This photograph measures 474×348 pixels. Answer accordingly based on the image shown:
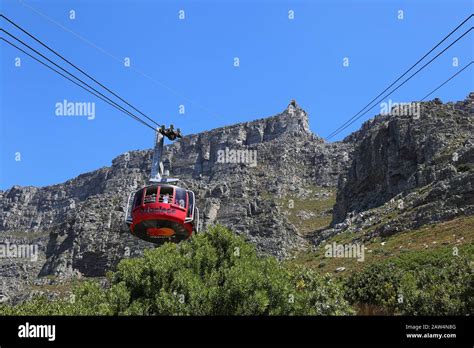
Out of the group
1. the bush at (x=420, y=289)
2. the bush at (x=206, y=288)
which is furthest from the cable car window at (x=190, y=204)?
the bush at (x=420, y=289)

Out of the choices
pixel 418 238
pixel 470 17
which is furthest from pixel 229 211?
pixel 470 17

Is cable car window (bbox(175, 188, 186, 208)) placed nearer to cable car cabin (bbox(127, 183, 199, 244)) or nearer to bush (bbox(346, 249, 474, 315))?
cable car cabin (bbox(127, 183, 199, 244))

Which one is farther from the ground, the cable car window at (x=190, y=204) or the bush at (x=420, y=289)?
the cable car window at (x=190, y=204)

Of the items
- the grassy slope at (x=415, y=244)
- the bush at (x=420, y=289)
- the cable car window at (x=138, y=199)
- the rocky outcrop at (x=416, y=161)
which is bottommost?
the bush at (x=420, y=289)

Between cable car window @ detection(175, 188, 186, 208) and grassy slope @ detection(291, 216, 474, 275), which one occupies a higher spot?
cable car window @ detection(175, 188, 186, 208)

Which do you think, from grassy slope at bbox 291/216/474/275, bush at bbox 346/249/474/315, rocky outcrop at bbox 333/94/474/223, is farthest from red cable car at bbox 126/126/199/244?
rocky outcrop at bbox 333/94/474/223

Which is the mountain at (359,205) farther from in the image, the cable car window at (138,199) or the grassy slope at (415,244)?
the cable car window at (138,199)
